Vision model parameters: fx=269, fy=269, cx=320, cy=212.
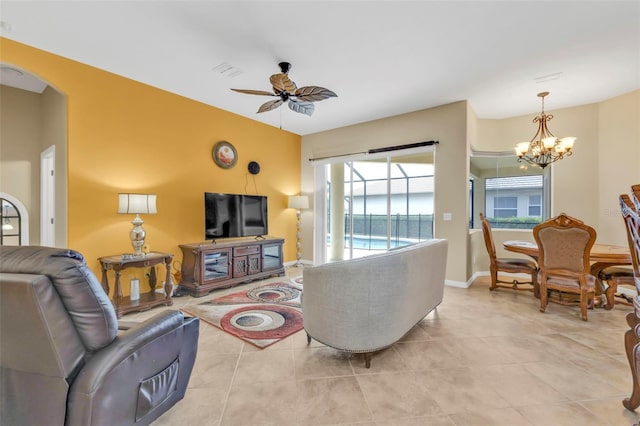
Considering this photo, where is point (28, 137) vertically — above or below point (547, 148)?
above

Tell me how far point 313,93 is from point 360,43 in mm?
691

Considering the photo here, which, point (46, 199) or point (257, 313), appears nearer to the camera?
point (257, 313)

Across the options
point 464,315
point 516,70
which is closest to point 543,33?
point 516,70

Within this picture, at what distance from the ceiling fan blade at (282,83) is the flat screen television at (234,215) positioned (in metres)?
2.04

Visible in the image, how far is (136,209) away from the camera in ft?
10.4

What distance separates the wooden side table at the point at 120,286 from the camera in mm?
2986

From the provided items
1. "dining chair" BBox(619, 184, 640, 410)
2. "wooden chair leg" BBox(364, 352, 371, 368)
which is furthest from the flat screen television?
"dining chair" BBox(619, 184, 640, 410)

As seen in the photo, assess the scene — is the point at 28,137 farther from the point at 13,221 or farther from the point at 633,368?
the point at 633,368

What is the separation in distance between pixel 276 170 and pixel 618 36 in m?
4.91

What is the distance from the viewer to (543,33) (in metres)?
2.61

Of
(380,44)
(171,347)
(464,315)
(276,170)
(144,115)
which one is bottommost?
(464,315)

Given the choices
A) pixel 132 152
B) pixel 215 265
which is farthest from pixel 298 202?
pixel 132 152

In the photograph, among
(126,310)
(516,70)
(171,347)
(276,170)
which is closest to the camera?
(171,347)

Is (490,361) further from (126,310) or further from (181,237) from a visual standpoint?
(181,237)
